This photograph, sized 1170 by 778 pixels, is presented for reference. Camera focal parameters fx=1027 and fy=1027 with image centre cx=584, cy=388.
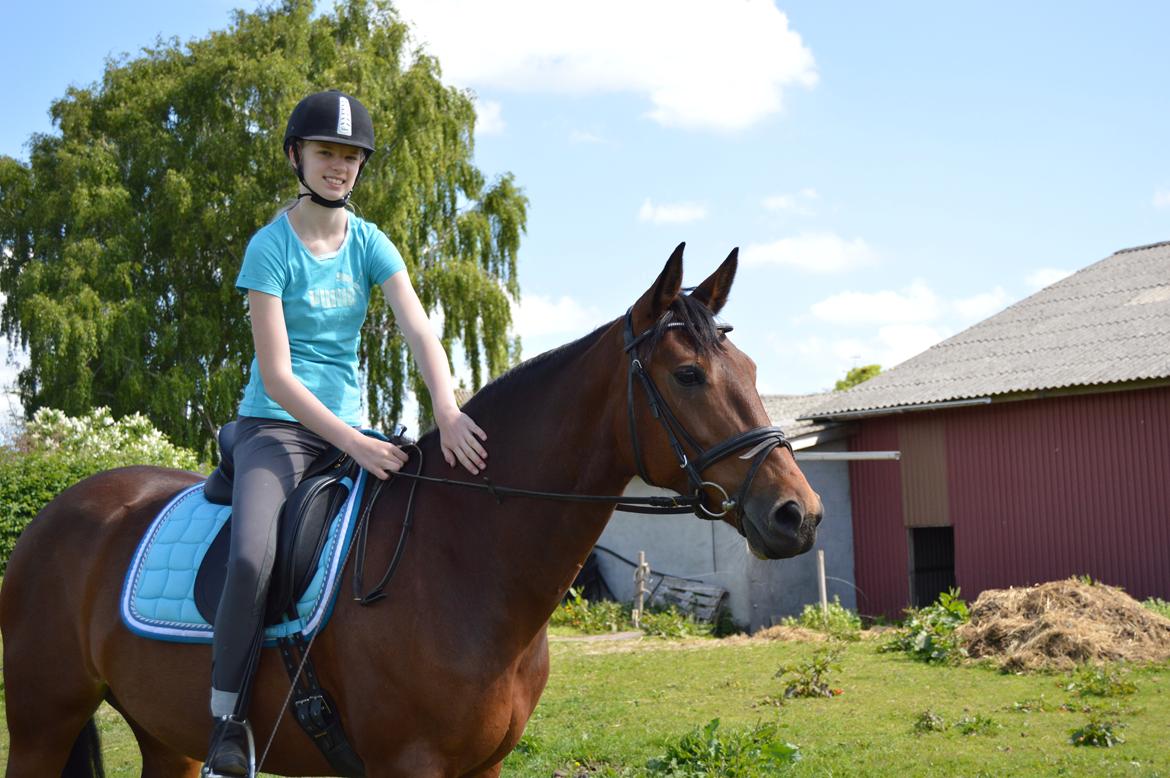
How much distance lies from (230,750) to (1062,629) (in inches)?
405

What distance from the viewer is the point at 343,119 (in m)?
3.46

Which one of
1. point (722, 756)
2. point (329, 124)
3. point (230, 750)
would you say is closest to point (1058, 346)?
point (722, 756)

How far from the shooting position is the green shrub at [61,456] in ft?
57.5

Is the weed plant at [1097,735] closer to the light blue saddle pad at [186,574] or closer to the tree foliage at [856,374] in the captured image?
the light blue saddle pad at [186,574]

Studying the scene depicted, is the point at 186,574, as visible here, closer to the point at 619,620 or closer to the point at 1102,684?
the point at 1102,684

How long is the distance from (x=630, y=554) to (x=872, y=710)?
11.6 meters

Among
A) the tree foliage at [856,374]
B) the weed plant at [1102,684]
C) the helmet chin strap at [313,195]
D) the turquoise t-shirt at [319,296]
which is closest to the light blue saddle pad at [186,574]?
the turquoise t-shirt at [319,296]

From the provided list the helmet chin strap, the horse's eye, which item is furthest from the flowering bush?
the horse's eye

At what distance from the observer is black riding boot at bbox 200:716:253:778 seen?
314 cm

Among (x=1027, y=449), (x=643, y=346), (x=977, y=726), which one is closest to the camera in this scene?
(x=643, y=346)

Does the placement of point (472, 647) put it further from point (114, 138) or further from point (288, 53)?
point (114, 138)

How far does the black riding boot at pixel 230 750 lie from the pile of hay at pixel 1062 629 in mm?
9583

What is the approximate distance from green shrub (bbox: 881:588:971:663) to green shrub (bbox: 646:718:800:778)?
569cm

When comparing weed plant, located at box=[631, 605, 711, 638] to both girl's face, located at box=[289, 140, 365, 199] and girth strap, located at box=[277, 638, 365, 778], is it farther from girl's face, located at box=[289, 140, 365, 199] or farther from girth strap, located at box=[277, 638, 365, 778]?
girl's face, located at box=[289, 140, 365, 199]
